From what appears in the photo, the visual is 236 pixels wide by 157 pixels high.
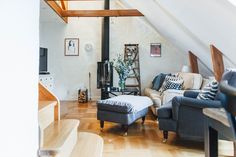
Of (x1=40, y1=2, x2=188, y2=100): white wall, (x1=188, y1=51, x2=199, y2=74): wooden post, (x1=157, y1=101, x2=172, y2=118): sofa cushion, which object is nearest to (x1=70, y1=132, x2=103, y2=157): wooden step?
(x1=157, y1=101, x2=172, y2=118): sofa cushion

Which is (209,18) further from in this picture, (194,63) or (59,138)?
(194,63)

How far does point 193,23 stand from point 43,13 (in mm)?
3848

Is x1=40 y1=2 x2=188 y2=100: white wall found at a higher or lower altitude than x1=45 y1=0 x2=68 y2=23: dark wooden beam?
lower

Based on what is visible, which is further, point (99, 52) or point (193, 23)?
point (99, 52)

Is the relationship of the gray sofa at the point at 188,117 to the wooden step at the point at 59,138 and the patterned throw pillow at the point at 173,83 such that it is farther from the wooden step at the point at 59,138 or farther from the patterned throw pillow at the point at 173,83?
the patterned throw pillow at the point at 173,83

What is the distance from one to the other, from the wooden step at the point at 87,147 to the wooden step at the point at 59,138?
0.21 feet

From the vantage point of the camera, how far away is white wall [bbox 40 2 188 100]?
23.8 ft

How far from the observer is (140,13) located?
6.45m

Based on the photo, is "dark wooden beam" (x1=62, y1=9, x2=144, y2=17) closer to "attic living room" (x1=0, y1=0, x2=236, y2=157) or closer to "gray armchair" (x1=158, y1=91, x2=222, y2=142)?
"attic living room" (x1=0, y1=0, x2=236, y2=157)

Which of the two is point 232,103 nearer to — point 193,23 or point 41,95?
point 41,95

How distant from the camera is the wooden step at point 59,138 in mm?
1675

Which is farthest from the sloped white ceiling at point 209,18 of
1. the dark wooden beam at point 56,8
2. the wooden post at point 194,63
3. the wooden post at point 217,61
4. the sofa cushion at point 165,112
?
the dark wooden beam at point 56,8
